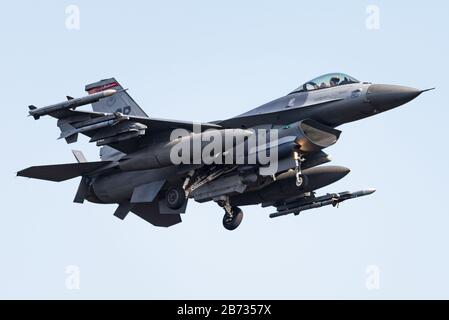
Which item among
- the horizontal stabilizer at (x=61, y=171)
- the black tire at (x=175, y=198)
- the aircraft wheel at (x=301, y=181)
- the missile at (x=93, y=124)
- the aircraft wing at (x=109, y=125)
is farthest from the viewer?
the horizontal stabilizer at (x=61, y=171)

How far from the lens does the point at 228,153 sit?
25.9 m

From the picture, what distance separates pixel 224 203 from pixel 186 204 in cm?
111

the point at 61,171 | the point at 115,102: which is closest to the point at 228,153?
the point at 61,171

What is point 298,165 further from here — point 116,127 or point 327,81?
point 116,127

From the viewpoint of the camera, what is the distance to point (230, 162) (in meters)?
25.9

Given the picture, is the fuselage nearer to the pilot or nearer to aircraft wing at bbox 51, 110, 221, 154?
the pilot

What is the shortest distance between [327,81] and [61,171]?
8321 mm

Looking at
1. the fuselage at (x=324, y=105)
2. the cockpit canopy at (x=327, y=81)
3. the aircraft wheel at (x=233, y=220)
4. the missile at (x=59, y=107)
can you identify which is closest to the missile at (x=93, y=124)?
the missile at (x=59, y=107)

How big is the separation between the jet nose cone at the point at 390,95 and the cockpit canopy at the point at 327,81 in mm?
888

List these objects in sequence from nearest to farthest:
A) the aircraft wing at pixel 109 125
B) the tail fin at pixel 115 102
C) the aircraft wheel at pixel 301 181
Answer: the aircraft wing at pixel 109 125 < the aircraft wheel at pixel 301 181 < the tail fin at pixel 115 102

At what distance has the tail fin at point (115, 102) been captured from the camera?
29797mm

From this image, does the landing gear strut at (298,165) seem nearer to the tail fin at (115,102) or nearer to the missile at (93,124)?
the missile at (93,124)
